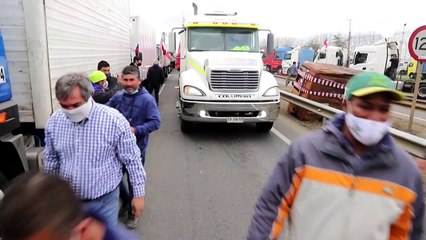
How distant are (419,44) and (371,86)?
7880 mm

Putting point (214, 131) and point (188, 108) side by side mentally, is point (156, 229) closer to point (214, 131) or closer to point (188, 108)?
point (188, 108)

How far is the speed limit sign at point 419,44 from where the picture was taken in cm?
826

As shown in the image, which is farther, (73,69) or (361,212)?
(73,69)

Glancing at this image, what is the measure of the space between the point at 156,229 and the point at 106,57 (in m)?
5.18

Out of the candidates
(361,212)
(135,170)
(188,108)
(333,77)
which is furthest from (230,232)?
(333,77)

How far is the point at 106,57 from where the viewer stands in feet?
26.6

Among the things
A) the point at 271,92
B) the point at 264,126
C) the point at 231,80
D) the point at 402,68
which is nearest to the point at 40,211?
the point at 231,80

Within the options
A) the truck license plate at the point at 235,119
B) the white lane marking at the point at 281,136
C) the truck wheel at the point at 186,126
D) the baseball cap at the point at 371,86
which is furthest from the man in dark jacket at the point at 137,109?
the white lane marking at the point at 281,136

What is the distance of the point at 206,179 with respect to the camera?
18.5 ft

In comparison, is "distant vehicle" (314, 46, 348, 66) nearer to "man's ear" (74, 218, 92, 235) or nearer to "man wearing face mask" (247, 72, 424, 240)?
"man wearing face mask" (247, 72, 424, 240)

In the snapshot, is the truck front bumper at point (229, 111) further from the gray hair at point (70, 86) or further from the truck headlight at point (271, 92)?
the gray hair at point (70, 86)

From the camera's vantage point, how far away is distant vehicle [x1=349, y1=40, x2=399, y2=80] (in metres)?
24.7

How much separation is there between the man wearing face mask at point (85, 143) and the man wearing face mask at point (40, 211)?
4.69ft

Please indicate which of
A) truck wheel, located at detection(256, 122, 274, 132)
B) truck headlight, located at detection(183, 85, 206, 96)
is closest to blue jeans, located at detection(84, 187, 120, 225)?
truck headlight, located at detection(183, 85, 206, 96)
